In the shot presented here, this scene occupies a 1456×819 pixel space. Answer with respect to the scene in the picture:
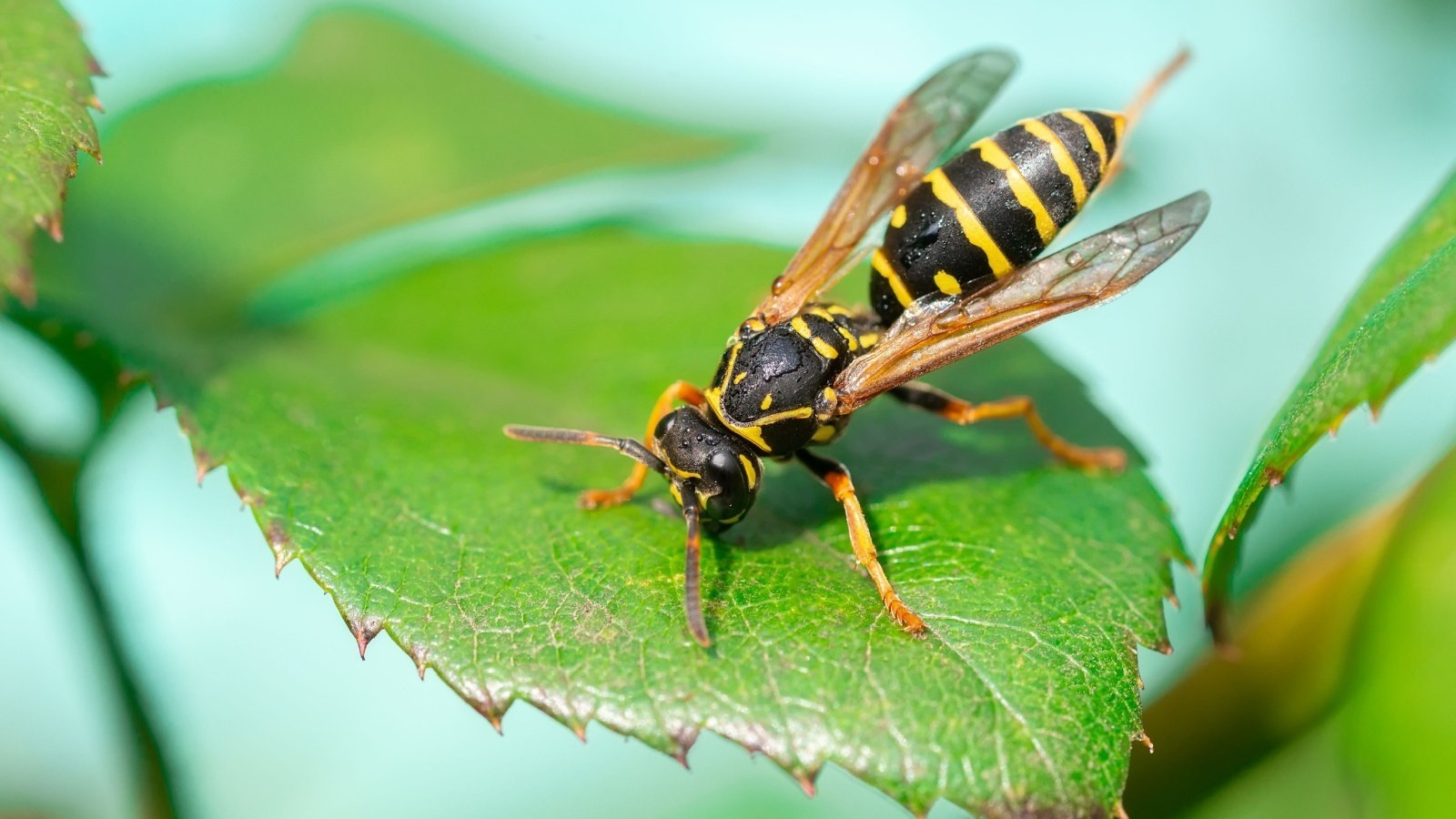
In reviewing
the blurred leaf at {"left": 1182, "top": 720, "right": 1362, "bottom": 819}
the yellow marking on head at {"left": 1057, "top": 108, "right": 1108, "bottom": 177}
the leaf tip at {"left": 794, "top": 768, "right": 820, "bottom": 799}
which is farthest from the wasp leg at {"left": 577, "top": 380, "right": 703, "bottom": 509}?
the blurred leaf at {"left": 1182, "top": 720, "right": 1362, "bottom": 819}

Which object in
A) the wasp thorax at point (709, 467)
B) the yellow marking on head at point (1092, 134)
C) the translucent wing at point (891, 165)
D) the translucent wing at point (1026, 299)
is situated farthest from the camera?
the translucent wing at point (891, 165)

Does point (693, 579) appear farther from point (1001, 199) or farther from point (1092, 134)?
point (1092, 134)

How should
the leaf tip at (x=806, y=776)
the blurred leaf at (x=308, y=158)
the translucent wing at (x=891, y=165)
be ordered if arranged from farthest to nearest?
the blurred leaf at (x=308, y=158) < the translucent wing at (x=891, y=165) < the leaf tip at (x=806, y=776)

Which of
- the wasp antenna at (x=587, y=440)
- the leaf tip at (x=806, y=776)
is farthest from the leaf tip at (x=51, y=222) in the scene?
the leaf tip at (x=806, y=776)

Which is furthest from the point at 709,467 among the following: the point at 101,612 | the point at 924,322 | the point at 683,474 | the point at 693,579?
the point at 101,612

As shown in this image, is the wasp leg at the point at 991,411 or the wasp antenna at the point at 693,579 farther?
the wasp leg at the point at 991,411

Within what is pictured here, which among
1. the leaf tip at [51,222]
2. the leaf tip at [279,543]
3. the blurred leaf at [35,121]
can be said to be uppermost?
the blurred leaf at [35,121]

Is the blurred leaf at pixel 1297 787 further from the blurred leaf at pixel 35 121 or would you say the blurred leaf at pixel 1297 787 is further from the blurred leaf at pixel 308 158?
the blurred leaf at pixel 308 158
